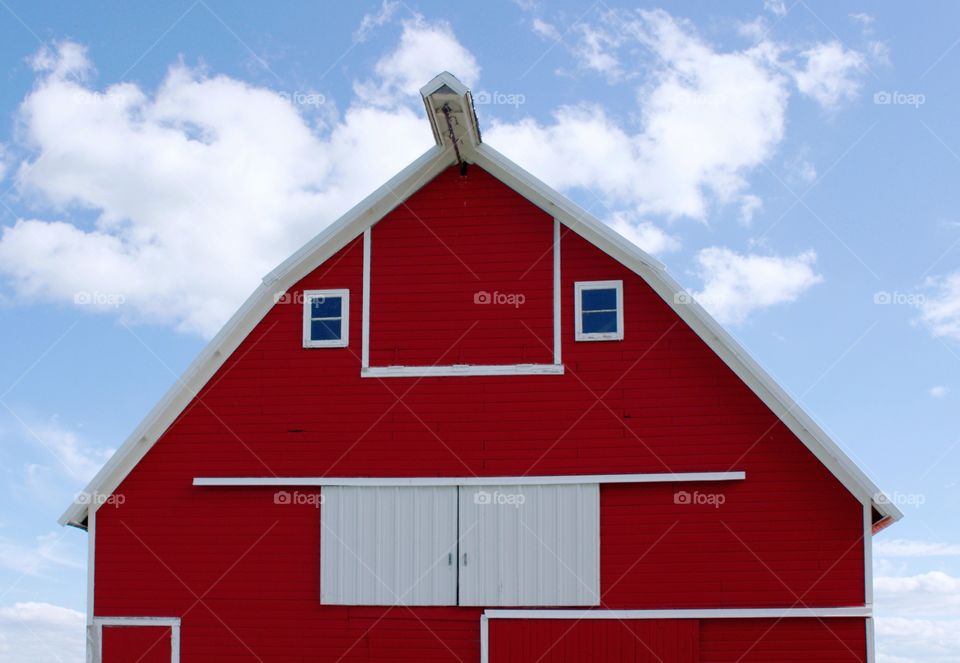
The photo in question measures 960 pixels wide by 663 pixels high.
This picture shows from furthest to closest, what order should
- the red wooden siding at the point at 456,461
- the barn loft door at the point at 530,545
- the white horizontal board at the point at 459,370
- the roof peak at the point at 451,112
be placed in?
the white horizontal board at the point at 459,370
the barn loft door at the point at 530,545
the red wooden siding at the point at 456,461
the roof peak at the point at 451,112

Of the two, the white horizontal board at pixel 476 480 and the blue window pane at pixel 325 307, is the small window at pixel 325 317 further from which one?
the white horizontal board at pixel 476 480

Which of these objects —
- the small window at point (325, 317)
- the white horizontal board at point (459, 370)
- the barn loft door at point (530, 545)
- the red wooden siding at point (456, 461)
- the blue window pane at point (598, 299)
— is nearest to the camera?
the red wooden siding at point (456, 461)

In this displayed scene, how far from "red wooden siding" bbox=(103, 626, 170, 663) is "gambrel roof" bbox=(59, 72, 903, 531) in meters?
1.77

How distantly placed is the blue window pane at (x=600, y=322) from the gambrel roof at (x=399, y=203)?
72cm

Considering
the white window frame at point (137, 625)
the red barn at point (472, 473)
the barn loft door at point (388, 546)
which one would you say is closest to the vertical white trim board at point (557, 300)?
the red barn at point (472, 473)

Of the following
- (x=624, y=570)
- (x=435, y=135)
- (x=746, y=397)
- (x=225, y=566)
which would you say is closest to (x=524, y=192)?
(x=435, y=135)

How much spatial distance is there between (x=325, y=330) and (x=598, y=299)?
3972mm

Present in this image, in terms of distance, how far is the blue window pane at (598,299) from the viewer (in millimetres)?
16594

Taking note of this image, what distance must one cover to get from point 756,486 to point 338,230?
6.89 metres

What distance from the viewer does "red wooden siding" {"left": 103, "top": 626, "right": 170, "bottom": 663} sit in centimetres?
1666

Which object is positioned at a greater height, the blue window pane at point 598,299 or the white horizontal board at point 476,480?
the blue window pane at point 598,299

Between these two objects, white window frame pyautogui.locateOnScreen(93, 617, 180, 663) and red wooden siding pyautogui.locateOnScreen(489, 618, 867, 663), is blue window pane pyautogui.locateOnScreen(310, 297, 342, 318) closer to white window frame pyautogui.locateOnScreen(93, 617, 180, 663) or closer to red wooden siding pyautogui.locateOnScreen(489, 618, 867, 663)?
white window frame pyautogui.locateOnScreen(93, 617, 180, 663)

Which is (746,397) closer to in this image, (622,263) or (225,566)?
(622,263)

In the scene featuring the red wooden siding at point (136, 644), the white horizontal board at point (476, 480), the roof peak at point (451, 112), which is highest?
the roof peak at point (451, 112)
